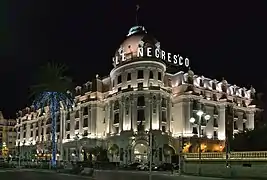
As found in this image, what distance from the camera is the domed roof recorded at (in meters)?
93.0

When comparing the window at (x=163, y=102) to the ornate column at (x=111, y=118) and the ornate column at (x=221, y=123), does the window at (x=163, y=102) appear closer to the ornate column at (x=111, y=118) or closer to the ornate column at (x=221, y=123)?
the ornate column at (x=111, y=118)

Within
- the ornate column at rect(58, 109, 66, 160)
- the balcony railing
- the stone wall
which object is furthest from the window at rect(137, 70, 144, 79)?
the stone wall

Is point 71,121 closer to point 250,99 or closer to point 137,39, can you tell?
point 137,39

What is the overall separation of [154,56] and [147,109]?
42.3 ft

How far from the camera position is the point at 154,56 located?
92062 mm

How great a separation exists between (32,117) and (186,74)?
72308mm

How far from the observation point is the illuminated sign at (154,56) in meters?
91.8

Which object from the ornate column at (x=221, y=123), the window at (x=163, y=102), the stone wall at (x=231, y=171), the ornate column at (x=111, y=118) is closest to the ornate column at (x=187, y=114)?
the window at (x=163, y=102)

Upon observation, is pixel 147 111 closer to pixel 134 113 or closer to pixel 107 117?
pixel 134 113

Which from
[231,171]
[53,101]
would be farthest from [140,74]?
[231,171]

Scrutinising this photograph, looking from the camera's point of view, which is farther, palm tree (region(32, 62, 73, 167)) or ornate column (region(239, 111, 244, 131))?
ornate column (region(239, 111, 244, 131))

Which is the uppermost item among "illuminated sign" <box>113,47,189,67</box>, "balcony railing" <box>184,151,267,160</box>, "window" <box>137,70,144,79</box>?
"illuminated sign" <box>113,47,189,67</box>

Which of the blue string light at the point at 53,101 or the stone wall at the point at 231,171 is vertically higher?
the blue string light at the point at 53,101

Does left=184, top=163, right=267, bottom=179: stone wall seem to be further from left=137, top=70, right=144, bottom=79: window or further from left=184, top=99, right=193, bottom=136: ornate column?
left=184, top=99, right=193, bottom=136: ornate column
